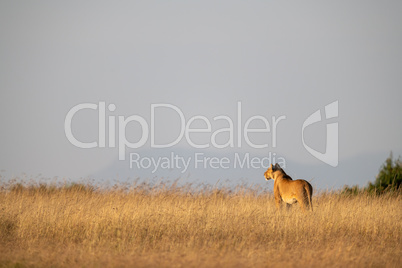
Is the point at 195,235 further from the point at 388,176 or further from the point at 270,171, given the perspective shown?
the point at 388,176

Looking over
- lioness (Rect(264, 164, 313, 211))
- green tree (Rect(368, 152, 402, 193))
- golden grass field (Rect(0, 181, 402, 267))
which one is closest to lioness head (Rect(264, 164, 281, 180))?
lioness (Rect(264, 164, 313, 211))

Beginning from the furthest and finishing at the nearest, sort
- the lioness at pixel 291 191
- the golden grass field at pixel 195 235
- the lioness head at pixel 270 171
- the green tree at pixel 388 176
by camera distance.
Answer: the green tree at pixel 388 176
the lioness head at pixel 270 171
the lioness at pixel 291 191
the golden grass field at pixel 195 235

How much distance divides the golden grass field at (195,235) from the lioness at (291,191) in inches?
14.1

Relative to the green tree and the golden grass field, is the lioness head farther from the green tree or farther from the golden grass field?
the green tree

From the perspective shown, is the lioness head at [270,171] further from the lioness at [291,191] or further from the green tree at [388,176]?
the green tree at [388,176]

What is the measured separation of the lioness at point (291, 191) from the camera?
15.2m

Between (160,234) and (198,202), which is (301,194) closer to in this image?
(198,202)

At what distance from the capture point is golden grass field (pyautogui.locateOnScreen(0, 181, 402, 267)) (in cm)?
906

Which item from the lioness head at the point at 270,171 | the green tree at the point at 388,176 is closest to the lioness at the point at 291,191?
the lioness head at the point at 270,171

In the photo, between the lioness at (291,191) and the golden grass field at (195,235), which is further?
the lioness at (291,191)

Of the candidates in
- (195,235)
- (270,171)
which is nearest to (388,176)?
(270,171)

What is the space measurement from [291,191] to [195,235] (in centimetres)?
438

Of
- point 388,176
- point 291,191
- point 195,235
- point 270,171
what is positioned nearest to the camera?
point 195,235

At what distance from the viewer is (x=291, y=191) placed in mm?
15461
